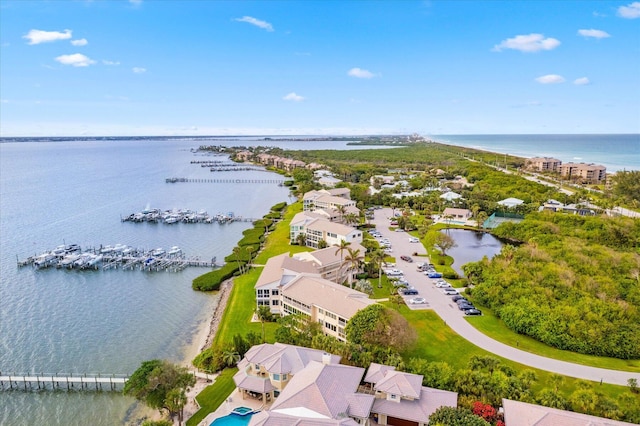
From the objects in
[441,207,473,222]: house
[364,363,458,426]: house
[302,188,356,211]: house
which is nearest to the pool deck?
[364,363,458,426]: house

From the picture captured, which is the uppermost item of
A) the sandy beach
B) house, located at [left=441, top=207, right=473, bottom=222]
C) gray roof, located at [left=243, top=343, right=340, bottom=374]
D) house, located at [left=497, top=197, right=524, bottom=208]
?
house, located at [left=497, top=197, right=524, bottom=208]

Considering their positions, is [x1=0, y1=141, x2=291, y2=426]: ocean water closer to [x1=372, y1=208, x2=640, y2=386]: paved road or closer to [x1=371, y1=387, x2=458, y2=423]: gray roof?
[x1=371, y1=387, x2=458, y2=423]: gray roof

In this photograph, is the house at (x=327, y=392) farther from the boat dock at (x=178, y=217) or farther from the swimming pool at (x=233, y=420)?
the boat dock at (x=178, y=217)

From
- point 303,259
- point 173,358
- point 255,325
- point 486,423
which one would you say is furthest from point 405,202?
point 486,423

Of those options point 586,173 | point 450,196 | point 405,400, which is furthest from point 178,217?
point 586,173

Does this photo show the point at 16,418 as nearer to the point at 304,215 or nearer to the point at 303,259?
the point at 303,259

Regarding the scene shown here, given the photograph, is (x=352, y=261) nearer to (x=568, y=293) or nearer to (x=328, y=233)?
(x=328, y=233)

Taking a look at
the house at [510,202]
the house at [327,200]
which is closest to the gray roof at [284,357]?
the house at [327,200]
